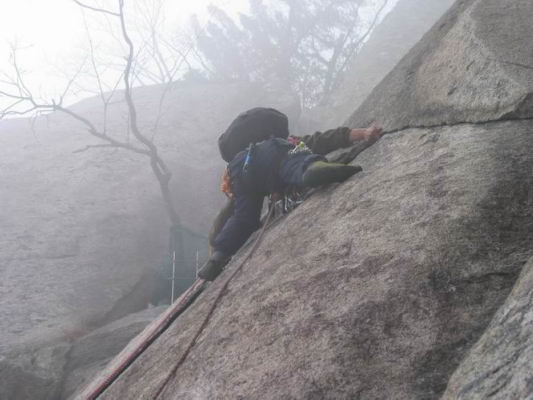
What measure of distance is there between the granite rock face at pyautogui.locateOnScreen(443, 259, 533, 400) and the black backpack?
282 cm

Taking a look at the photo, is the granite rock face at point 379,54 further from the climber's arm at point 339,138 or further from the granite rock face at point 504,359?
the granite rock face at point 504,359

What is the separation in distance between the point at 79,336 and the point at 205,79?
15798 millimetres

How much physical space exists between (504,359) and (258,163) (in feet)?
8.69

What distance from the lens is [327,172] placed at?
328 centimetres

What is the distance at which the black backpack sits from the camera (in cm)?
411

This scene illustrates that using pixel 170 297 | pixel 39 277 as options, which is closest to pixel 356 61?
pixel 170 297

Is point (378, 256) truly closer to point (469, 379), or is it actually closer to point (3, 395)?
point (469, 379)

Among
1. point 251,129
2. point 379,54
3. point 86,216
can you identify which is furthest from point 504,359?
point 379,54

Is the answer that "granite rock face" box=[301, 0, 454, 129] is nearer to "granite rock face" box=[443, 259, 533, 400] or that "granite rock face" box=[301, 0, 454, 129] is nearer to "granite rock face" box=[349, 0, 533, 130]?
"granite rock face" box=[349, 0, 533, 130]

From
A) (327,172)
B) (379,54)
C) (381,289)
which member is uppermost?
(379,54)

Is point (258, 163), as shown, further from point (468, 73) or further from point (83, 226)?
point (83, 226)

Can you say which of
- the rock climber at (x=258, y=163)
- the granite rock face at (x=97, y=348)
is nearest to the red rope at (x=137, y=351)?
the rock climber at (x=258, y=163)

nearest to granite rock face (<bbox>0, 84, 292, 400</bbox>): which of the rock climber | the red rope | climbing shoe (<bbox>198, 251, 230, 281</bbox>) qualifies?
Answer: the red rope

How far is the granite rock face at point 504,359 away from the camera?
119 cm
